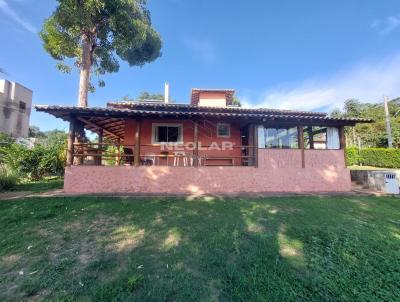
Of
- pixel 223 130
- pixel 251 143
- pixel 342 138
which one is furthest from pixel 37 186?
pixel 342 138

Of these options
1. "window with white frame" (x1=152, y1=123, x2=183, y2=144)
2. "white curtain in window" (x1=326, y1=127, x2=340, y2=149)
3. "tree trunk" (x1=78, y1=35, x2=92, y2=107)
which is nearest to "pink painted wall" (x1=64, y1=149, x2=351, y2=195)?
"white curtain in window" (x1=326, y1=127, x2=340, y2=149)

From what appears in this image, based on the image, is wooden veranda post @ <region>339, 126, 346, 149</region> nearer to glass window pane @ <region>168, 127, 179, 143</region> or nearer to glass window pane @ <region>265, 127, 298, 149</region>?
glass window pane @ <region>265, 127, 298, 149</region>

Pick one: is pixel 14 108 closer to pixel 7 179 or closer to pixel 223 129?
pixel 7 179

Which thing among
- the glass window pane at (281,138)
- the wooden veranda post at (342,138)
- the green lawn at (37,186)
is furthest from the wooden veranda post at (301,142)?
the green lawn at (37,186)

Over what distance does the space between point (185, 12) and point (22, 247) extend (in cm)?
1827

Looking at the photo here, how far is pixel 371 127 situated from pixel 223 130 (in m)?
30.0

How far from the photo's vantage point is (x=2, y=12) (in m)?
13.5

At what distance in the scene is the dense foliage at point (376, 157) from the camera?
20375 mm

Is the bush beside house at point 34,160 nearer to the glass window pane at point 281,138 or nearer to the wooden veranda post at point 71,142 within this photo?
the wooden veranda post at point 71,142

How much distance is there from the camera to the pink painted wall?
883cm

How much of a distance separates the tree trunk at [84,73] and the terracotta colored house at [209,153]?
8.55ft

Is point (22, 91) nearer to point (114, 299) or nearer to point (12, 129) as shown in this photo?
point (12, 129)

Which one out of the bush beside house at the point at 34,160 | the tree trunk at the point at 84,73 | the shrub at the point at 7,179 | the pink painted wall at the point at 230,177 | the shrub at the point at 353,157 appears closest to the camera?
the pink painted wall at the point at 230,177

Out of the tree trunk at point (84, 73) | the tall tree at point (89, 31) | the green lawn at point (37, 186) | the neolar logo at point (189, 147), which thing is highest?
the tall tree at point (89, 31)
